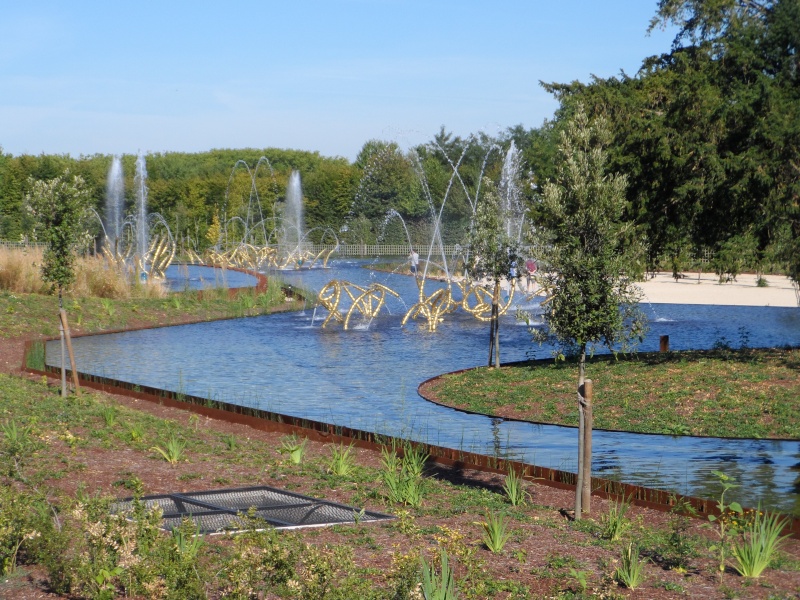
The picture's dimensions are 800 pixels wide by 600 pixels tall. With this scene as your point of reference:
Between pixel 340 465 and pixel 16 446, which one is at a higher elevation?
pixel 16 446

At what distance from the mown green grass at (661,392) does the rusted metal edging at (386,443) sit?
11.6 feet

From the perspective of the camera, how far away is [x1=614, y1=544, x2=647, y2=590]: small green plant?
6.29m

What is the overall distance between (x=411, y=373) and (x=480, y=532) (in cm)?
1121

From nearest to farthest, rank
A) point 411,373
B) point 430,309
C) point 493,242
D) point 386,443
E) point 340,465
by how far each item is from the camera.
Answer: point 340,465
point 386,443
point 493,242
point 411,373
point 430,309

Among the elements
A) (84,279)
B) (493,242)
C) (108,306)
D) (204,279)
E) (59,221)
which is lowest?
(108,306)

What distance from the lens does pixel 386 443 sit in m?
11.3

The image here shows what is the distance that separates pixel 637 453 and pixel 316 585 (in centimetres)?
732

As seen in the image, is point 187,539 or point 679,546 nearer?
point 187,539

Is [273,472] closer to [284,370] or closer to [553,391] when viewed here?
[553,391]

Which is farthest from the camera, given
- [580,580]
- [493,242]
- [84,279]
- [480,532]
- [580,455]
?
[84,279]

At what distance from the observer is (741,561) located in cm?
660

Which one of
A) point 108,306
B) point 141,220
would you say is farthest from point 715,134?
point 141,220

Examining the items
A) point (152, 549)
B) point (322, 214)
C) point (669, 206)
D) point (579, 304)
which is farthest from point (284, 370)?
point (322, 214)

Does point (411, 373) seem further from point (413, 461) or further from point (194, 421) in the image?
point (413, 461)
